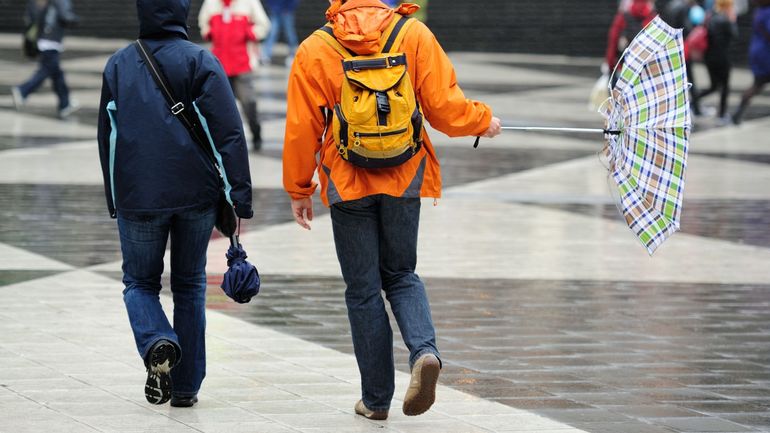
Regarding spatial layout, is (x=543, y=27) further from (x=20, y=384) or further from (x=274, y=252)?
(x=20, y=384)

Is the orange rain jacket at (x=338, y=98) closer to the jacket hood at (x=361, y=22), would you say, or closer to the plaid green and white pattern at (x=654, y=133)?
the jacket hood at (x=361, y=22)

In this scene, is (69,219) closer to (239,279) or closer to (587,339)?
(587,339)

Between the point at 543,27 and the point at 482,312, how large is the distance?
68.9 ft

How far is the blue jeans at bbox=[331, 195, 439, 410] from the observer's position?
16.7ft

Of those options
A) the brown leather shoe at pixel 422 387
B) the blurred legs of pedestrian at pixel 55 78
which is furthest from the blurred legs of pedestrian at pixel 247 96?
the brown leather shoe at pixel 422 387

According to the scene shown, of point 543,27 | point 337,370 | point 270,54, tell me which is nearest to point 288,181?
point 337,370

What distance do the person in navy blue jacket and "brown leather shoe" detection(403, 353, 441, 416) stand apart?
2.81ft

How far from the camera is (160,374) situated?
516 centimetres

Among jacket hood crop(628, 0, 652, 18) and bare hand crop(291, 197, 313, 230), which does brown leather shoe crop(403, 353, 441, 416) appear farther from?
jacket hood crop(628, 0, 652, 18)

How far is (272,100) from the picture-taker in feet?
60.8

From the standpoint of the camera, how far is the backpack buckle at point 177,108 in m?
5.14

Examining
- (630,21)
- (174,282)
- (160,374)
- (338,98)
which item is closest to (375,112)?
(338,98)

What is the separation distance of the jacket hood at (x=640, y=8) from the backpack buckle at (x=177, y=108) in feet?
41.2

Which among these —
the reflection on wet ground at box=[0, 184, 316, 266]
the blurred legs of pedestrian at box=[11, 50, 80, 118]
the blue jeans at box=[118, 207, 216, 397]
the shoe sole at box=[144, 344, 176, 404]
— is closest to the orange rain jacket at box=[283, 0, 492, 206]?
the blue jeans at box=[118, 207, 216, 397]
